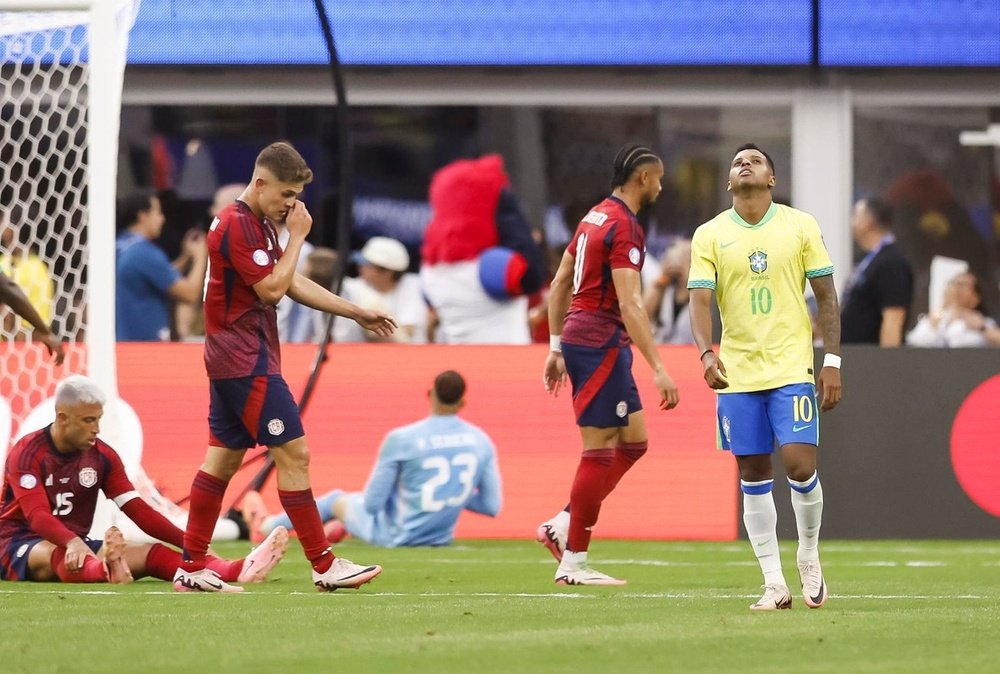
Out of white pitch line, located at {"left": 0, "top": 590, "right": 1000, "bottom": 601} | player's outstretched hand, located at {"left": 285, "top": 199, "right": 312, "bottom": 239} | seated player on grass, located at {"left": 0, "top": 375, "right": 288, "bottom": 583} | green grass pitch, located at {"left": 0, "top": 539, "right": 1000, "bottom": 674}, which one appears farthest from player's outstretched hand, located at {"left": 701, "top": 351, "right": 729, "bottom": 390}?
seated player on grass, located at {"left": 0, "top": 375, "right": 288, "bottom": 583}

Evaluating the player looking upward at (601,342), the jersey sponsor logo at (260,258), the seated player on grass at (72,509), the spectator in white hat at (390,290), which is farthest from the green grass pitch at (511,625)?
the spectator in white hat at (390,290)

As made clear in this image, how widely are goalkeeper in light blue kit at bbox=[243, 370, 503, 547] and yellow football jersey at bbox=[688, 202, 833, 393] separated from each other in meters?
4.33

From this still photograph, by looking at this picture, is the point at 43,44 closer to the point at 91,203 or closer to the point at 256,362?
the point at 91,203

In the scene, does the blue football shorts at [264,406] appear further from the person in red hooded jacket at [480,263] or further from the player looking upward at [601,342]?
the person in red hooded jacket at [480,263]

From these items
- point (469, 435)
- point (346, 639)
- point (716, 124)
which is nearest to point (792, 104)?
point (716, 124)

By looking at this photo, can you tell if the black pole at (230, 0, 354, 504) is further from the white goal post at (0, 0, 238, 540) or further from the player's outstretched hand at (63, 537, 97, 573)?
the player's outstretched hand at (63, 537, 97, 573)

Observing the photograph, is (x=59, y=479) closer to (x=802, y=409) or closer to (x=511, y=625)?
(x=511, y=625)

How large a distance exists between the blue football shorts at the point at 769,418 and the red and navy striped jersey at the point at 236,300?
6.86 ft

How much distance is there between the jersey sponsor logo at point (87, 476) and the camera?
934 cm

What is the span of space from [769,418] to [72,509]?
3.64 meters

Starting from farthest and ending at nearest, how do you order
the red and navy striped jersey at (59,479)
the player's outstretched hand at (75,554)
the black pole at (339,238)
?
the black pole at (339,238), the red and navy striped jersey at (59,479), the player's outstretched hand at (75,554)

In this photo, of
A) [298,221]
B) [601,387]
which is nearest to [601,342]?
[601,387]

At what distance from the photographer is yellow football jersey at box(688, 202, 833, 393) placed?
783 centimetres

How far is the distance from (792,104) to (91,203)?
7660mm
